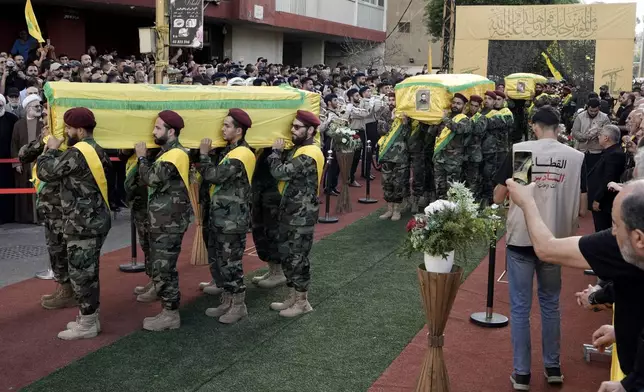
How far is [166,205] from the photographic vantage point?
6.46 m

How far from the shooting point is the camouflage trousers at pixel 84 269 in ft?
20.7

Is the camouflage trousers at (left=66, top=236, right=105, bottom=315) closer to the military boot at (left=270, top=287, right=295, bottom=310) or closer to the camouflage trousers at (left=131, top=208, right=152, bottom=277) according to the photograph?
the camouflage trousers at (left=131, top=208, right=152, bottom=277)

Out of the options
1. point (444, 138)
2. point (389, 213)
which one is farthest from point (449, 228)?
point (389, 213)

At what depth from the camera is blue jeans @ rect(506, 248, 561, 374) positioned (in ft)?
17.9

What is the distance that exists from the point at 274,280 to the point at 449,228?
3408 mm

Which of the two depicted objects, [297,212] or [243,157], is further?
[297,212]

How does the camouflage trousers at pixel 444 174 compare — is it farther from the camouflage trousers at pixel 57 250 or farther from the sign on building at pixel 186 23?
the camouflage trousers at pixel 57 250

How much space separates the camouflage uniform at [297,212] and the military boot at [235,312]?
0.52 m

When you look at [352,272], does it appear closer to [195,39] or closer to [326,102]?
[195,39]

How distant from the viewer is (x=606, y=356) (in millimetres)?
6016

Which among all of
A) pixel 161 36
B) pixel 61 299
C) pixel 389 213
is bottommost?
pixel 61 299

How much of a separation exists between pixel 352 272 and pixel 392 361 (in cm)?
265

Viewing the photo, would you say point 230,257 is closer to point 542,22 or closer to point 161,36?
point 161,36

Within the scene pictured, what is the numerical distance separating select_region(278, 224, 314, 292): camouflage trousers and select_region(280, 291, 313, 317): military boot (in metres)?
0.07
